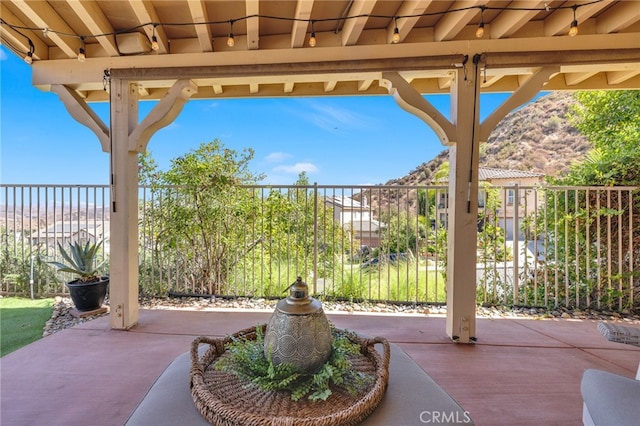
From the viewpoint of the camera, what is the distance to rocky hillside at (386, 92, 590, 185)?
14359mm

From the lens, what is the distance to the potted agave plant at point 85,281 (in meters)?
2.83

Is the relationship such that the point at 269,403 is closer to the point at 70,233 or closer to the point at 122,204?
the point at 122,204

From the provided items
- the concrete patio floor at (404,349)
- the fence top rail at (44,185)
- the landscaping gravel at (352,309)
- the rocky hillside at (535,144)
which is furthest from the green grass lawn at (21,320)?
the rocky hillside at (535,144)

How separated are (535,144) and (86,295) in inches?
759

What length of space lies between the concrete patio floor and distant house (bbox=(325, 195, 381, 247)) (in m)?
0.94

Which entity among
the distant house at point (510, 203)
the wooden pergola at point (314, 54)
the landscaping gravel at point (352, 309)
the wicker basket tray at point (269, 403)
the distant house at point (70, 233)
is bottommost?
the landscaping gravel at point (352, 309)

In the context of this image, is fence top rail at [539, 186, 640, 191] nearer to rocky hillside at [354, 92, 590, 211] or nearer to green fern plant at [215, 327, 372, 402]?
green fern plant at [215, 327, 372, 402]

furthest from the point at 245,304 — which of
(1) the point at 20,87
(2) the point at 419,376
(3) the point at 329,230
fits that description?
(1) the point at 20,87

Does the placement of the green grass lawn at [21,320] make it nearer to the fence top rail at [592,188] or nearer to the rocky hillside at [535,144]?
the fence top rail at [592,188]

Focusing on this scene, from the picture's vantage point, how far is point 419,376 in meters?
1.00

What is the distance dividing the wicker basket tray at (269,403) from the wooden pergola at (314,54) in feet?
5.66

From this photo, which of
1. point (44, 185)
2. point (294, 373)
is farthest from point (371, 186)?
point (44, 185)

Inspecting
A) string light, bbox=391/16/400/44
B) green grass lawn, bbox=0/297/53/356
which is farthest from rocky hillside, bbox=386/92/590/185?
green grass lawn, bbox=0/297/53/356

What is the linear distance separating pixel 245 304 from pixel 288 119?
312 inches
